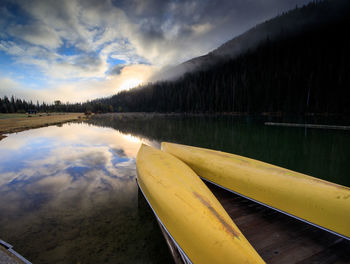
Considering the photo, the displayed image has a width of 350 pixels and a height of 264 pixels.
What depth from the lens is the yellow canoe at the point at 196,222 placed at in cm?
167

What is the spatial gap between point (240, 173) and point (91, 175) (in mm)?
5803

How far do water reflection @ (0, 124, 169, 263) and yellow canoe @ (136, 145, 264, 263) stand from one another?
1016 millimetres

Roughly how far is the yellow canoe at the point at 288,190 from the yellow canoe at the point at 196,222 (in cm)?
104

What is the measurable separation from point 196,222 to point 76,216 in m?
3.44

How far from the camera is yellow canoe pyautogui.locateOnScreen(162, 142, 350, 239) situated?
227cm

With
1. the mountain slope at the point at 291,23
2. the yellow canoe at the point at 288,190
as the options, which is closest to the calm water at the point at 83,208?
the yellow canoe at the point at 288,190

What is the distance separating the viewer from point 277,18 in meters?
172

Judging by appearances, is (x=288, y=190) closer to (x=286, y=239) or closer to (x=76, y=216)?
(x=286, y=239)

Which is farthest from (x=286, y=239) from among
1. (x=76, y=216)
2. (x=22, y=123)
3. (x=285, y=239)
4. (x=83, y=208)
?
(x=22, y=123)

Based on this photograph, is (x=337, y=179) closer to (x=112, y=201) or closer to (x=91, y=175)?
(x=112, y=201)

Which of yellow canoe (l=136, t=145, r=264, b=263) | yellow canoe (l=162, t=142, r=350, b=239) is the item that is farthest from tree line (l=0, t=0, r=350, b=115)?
yellow canoe (l=136, t=145, r=264, b=263)

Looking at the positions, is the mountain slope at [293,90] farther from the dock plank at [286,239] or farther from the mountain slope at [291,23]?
the dock plank at [286,239]

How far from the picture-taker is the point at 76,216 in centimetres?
380

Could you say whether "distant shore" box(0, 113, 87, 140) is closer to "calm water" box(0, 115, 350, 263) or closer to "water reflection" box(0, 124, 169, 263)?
"calm water" box(0, 115, 350, 263)
